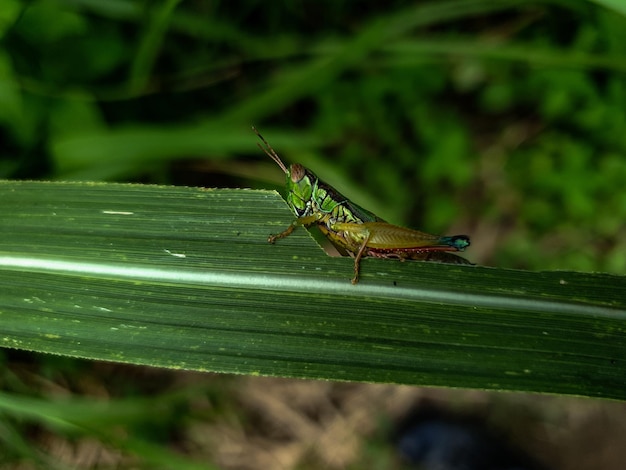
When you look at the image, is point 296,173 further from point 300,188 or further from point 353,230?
point 353,230

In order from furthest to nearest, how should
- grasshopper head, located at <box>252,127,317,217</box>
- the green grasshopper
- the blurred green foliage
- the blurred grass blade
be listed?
the blurred green foliage, grasshopper head, located at <box>252,127,317,217</box>, the green grasshopper, the blurred grass blade

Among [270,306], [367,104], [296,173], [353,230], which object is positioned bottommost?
[270,306]

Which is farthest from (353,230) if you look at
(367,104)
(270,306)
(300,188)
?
(367,104)

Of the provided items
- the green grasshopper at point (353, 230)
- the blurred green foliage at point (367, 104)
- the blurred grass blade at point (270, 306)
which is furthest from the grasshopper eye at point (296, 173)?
the blurred green foliage at point (367, 104)

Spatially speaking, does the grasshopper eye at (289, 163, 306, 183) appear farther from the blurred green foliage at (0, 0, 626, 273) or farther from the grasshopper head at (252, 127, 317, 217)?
the blurred green foliage at (0, 0, 626, 273)

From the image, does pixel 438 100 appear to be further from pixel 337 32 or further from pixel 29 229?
pixel 29 229

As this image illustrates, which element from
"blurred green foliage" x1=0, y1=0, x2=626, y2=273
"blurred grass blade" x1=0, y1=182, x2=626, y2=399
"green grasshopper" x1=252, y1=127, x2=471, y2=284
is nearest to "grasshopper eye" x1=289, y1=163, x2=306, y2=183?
"green grasshopper" x1=252, y1=127, x2=471, y2=284

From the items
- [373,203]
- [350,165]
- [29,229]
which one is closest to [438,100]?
[350,165]
